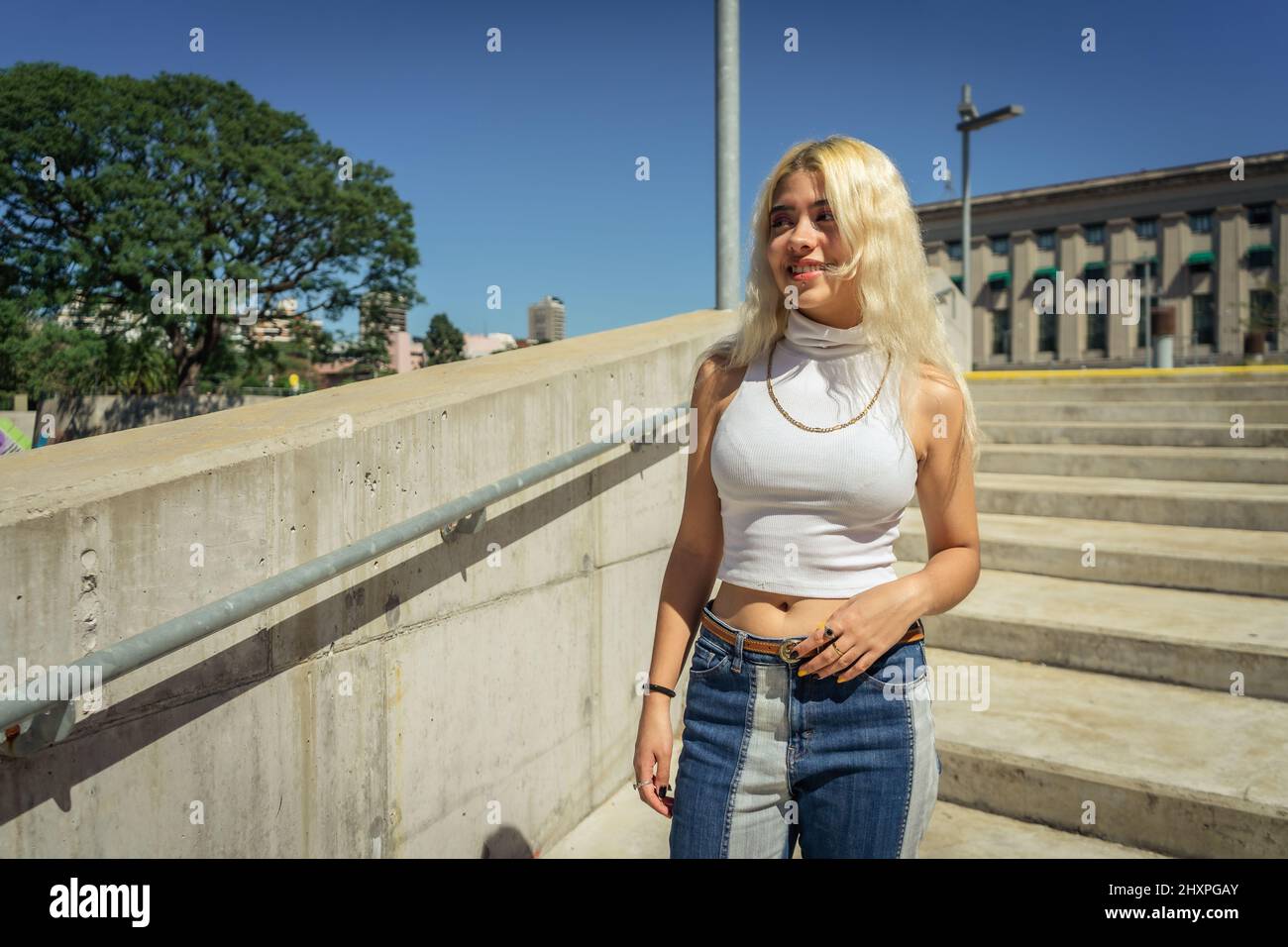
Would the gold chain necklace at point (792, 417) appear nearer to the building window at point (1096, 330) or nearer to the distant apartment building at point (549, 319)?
the distant apartment building at point (549, 319)

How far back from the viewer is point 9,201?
27.7 metres

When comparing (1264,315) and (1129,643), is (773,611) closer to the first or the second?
(1129,643)

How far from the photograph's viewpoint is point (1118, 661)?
3744 millimetres

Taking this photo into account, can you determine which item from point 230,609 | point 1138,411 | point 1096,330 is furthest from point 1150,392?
point 1096,330

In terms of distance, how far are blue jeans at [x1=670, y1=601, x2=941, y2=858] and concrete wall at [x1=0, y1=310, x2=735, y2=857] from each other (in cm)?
108

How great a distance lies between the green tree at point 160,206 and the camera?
2752cm

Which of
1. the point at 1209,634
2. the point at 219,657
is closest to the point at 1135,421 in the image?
the point at 1209,634

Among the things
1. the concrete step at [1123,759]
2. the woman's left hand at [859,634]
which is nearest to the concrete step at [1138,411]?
the concrete step at [1123,759]

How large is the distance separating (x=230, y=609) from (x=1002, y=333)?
66.1 meters

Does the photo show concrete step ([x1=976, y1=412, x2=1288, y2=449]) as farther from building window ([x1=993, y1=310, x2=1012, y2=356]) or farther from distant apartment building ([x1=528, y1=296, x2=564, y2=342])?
building window ([x1=993, y1=310, x2=1012, y2=356])

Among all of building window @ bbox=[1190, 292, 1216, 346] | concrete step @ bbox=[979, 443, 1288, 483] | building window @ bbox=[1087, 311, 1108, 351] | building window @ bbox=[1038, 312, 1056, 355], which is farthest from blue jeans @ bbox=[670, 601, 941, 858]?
building window @ bbox=[1038, 312, 1056, 355]

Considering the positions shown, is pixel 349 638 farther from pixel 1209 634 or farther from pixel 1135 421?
pixel 1135 421

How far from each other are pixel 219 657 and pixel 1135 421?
639cm

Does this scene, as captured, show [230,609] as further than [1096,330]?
No
